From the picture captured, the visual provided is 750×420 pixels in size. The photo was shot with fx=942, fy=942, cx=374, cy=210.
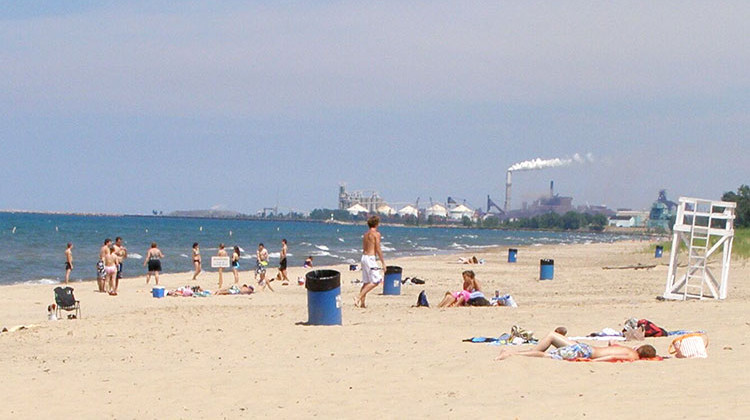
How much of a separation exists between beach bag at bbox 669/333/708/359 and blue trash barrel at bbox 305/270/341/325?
4.46m

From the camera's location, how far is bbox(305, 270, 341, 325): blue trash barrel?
39.1ft

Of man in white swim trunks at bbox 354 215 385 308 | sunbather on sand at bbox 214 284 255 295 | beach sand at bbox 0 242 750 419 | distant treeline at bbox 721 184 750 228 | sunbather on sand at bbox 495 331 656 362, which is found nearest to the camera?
beach sand at bbox 0 242 750 419

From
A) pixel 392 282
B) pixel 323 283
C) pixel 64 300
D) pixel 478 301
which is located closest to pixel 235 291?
pixel 392 282

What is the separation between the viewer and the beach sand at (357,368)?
719cm

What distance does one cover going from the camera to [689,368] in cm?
824

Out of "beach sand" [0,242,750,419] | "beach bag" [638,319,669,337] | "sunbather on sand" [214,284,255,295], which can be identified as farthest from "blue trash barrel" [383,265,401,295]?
"beach bag" [638,319,669,337]

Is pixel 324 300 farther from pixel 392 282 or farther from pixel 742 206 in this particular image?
pixel 742 206

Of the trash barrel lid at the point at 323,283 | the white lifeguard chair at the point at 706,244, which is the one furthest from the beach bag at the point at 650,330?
the white lifeguard chair at the point at 706,244

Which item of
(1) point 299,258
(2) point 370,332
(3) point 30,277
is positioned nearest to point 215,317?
(2) point 370,332

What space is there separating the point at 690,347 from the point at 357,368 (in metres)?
3.15

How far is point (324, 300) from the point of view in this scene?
39.1ft

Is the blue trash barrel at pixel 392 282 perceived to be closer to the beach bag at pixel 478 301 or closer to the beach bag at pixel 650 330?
the beach bag at pixel 478 301

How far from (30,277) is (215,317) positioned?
20.8 meters

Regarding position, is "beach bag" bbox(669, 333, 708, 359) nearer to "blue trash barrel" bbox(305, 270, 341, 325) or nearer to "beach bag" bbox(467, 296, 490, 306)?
"blue trash barrel" bbox(305, 270, 341, 325)
